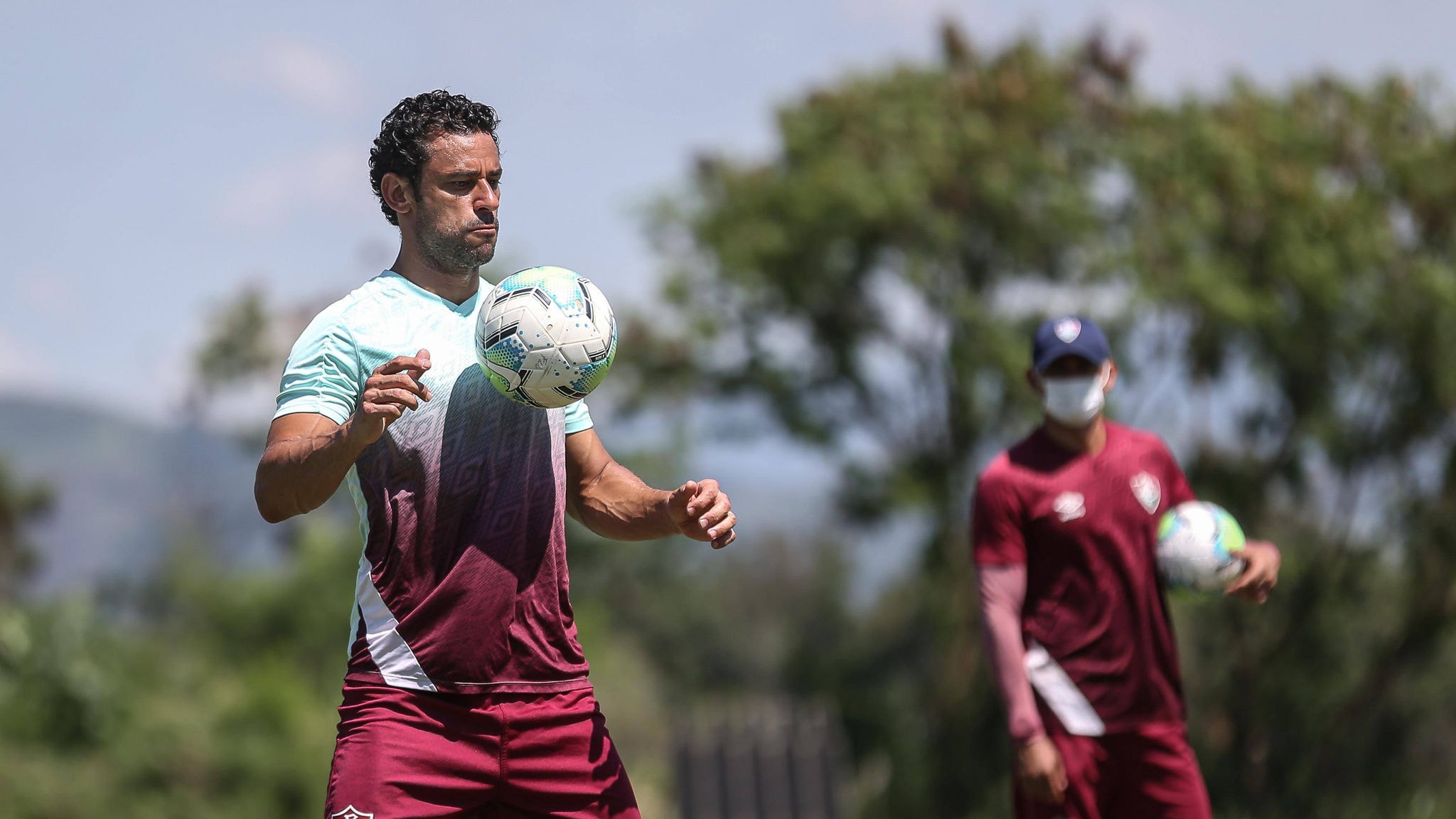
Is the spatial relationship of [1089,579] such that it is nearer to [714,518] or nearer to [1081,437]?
[1081,437]

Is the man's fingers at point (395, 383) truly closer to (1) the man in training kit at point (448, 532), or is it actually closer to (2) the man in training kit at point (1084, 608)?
(1) the man in training kit at point (448, 532)

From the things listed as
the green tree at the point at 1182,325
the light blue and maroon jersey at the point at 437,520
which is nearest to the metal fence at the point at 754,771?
the green tree at the point at 1182,325

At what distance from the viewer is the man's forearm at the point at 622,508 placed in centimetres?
434

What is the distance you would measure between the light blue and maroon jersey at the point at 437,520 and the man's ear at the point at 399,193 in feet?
0.78

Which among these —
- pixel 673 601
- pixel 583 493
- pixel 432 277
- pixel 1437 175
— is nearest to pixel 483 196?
pixel 432 277

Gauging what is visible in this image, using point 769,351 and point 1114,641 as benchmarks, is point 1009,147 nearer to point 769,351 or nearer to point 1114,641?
point 769,351

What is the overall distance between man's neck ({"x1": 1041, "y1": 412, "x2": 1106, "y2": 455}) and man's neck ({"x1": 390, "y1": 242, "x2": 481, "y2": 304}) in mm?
2540

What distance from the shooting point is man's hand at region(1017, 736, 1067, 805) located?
5625mm

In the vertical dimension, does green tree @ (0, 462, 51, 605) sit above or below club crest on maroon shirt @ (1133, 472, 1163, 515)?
above

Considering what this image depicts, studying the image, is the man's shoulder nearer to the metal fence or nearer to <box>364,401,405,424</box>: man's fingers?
<box>364,401,405,424</box>: man's fingers

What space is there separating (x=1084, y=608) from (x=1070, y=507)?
0.36 metres

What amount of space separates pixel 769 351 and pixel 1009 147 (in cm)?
511

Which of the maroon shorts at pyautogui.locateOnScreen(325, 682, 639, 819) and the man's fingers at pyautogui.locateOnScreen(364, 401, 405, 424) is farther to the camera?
the maroon shorts at pyautogui.locateOnScreen(325, 682, 639, 819)

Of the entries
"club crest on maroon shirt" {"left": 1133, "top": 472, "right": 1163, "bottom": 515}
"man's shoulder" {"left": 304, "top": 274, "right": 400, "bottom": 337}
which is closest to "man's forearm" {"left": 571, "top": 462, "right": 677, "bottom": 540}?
"man's shoulder" {"left": 304, "top": 274, "right": 400, "bottom": 337}
